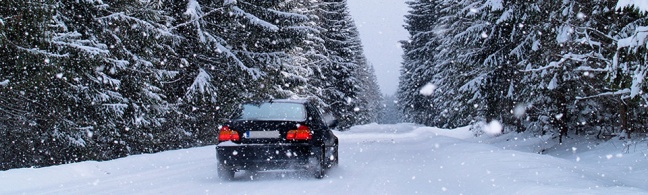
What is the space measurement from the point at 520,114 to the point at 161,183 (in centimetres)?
1078

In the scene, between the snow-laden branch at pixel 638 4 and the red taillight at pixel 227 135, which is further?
the red taillight at pixel 227 135

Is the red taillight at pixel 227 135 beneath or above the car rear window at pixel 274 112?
beneath

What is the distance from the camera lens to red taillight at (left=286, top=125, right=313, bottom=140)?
8242mm

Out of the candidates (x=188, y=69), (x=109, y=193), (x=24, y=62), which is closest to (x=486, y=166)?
(x=109, y=193)

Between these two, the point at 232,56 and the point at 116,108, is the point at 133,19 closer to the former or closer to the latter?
the point at 116,108

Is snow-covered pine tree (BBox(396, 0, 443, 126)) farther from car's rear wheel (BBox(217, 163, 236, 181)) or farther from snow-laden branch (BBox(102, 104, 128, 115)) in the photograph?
car's rear wheel (BBox(217, 163, 236, 181))

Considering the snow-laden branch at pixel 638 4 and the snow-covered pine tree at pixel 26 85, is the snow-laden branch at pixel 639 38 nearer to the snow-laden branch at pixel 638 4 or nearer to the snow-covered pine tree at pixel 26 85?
the snow-laden branch at pixel 638 4

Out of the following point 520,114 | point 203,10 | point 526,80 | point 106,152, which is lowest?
point 106,152

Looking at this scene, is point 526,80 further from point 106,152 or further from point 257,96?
point 106,152

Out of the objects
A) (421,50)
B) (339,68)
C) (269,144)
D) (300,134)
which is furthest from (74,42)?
(421,50)

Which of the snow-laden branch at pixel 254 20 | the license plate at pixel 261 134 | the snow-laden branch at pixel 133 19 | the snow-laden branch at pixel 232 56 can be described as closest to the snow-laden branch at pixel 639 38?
the license plate at pixel 261 134

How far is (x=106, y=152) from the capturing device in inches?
525

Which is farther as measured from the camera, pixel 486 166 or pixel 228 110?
pixel 228 110

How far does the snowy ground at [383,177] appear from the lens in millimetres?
7070
